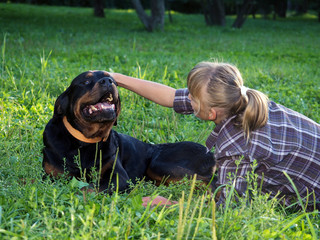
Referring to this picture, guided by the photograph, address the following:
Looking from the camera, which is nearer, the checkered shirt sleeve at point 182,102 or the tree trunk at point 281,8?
the checkered shirt sleeve at point 182,102

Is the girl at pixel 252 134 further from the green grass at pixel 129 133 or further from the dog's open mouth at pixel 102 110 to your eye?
the dog's open mouth at pixel 102 110

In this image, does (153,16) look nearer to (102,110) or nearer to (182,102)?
(182,102)

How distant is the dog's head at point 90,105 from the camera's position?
3.39 meters

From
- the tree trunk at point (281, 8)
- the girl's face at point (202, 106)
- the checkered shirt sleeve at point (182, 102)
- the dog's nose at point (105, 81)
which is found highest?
the dog's nose at point (105, 81)

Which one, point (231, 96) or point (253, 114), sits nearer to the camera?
point (253, 114)

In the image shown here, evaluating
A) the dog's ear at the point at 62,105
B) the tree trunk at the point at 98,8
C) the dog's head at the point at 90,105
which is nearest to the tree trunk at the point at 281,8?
the tree trunk at the point at 98,8

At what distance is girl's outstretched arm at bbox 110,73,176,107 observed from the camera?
3.80 meters

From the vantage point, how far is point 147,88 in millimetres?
3805

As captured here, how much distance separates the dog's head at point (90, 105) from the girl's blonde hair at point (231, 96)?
795mm

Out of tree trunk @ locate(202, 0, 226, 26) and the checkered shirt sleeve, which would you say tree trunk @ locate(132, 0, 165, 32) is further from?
the checkered shirt sleeve

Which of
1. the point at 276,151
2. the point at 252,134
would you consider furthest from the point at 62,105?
the point at 276,151

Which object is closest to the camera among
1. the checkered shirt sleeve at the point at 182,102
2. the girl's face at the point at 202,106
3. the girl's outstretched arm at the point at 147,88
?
the girl's face at the point at 202,106

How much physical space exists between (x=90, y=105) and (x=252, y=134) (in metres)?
1.41

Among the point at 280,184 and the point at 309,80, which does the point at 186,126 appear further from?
the point at 309,80
